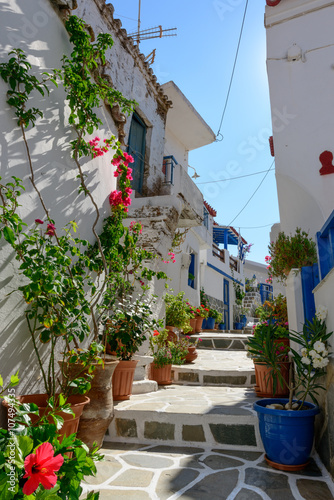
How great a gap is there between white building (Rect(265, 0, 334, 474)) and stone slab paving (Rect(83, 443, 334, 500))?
384 cm

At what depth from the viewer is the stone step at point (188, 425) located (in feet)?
10.5

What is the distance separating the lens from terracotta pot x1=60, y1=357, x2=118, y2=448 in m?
2.87

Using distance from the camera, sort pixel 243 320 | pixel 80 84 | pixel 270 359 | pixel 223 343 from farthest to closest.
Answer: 1. pixel 243 320
2. pixel 223 343
3. pixel 80 84
4. pixel 270 359

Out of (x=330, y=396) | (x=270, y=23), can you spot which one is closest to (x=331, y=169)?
(x=270, y=23)

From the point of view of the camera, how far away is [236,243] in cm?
1967

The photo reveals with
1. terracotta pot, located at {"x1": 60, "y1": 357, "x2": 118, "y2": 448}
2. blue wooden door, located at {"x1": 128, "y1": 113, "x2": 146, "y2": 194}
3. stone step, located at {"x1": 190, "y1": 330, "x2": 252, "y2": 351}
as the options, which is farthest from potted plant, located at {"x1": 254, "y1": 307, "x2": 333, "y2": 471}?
stone step, located at {"x1": 190, "y1": 330, "x2": 252, "y2": 351}

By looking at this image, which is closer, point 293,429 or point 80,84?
point 293,429

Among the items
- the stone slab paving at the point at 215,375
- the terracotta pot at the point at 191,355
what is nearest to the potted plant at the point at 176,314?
the terracotta pot at the point at 191,355

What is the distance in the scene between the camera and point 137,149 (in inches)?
285

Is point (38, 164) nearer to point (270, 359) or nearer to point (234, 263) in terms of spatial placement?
point (270, 359)

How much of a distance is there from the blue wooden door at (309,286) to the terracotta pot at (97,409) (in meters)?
2.15

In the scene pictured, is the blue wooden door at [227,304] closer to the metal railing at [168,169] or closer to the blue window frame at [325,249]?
the metal railing at [168,169]

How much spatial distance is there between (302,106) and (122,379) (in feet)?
20.6

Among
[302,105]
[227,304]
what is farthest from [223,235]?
[302,105]
